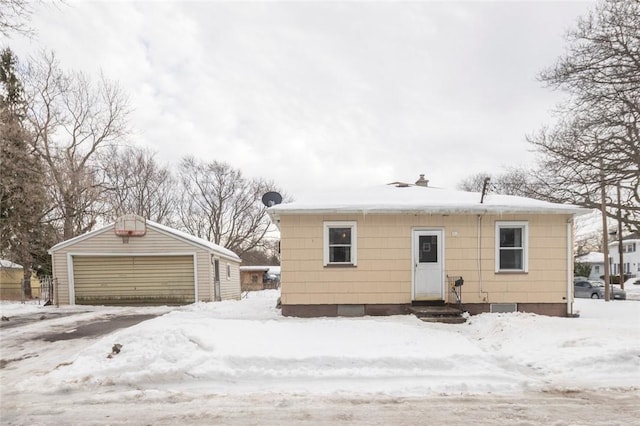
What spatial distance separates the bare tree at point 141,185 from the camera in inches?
1193

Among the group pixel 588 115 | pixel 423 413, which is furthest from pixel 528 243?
pixel 423 413

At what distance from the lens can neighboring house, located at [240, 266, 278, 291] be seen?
3928 centimetres

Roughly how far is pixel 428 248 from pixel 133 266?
1143 cm

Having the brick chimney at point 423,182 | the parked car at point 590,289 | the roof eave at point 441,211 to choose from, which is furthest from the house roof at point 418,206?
the parked car at point 590,289

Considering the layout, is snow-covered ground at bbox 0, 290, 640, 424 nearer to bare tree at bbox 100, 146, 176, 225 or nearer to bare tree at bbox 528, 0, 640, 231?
bare tree at bbox 528, 0, 640, 231

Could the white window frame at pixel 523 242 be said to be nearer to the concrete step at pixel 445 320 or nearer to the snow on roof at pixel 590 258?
the concrete step at pixel 445 320

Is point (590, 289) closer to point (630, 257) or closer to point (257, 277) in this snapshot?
point (257, 277)

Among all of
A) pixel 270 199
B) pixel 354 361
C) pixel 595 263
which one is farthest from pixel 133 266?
pixel 595 263

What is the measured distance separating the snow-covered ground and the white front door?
202 centimetres

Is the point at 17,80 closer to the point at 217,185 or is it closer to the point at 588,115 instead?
the point at 217,185

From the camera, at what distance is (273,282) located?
1578 inches

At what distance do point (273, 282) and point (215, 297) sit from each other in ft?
80.0

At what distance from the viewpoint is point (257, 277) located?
41.3 meters

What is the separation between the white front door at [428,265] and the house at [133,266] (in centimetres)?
873
